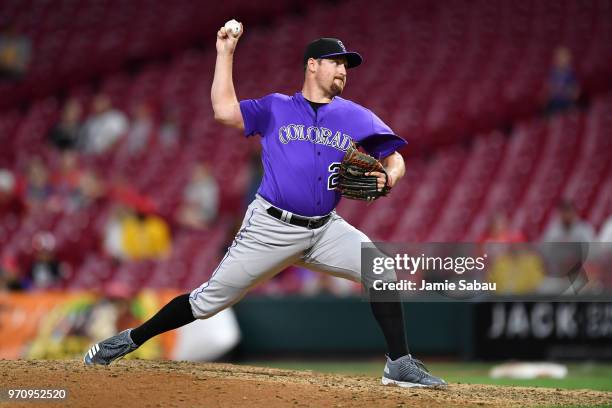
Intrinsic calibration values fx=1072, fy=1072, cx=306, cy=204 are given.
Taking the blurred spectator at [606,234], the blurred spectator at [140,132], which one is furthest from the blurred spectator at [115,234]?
the blurred spectator at [606,234]

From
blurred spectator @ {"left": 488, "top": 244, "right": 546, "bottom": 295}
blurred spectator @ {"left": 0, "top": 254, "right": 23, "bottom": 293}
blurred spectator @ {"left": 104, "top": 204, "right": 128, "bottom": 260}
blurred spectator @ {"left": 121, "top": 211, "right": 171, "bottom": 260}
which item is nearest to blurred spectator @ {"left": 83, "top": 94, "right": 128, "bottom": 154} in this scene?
blurred spectator @ {"left": 104, "top": 204, "right": 128, "bottom": 260}

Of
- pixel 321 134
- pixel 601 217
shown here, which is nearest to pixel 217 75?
pixel 321 134

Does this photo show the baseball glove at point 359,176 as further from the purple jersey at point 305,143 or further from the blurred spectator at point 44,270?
the blurred spectator at point 44,270

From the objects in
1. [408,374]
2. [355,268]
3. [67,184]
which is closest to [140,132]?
[67,184]

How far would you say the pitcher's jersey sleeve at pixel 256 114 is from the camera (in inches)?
211

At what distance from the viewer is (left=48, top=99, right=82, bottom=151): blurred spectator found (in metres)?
13.0

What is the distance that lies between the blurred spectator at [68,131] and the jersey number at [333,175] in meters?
8.17

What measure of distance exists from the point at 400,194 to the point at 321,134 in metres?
6.51

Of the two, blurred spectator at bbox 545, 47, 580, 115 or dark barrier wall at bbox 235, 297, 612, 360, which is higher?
blurred spectator at bbox 545, 47, 580, 115

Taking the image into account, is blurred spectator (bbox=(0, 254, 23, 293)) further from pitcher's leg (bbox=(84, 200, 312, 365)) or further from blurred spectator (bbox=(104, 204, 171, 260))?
pitcher's leg (bbox=(84, 200, 312, 365))

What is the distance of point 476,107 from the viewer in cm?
1226

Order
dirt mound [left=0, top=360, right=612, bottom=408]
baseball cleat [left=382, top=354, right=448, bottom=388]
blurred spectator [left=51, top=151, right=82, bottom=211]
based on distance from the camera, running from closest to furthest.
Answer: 1. dirt mound [left=0, top=360, right=612, bottom=408]
2. baseball cleat [left=382, top=354, right=448, bottom=388]
3. blurred spectator [left=51, top=151, right=82, bottom=211]

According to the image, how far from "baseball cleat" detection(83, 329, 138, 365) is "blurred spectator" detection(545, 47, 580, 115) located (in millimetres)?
7245

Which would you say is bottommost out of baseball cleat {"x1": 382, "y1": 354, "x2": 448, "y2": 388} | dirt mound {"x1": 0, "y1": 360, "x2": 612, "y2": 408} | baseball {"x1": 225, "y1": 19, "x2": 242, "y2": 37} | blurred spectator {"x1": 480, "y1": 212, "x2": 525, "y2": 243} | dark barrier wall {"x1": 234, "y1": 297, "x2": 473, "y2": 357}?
dirt mound {"x1": 0, "y1": 360, "x2": 612, "y2": 408}
